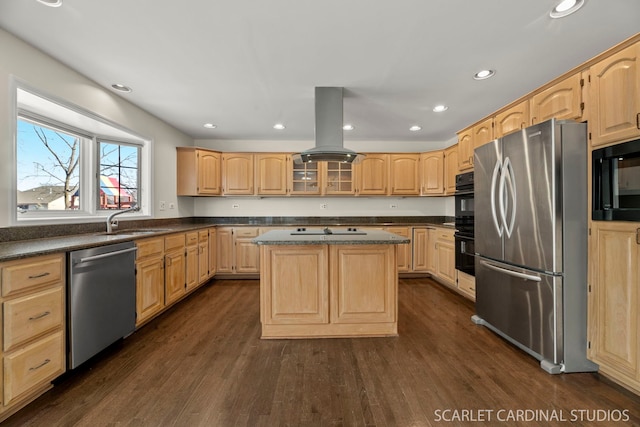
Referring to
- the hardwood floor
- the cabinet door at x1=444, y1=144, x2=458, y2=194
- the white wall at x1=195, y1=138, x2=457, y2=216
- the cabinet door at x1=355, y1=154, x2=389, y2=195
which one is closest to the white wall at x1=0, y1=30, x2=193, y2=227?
the white wall at x1=195, y1=138, x2=457, y2=216

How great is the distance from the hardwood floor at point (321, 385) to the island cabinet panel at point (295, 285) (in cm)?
23

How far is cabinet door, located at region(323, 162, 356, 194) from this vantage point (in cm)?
496

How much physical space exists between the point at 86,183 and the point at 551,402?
14.8ft

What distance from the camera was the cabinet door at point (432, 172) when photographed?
15.4ft

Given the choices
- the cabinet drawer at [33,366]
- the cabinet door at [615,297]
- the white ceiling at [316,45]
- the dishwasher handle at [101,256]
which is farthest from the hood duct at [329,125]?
the cabinet drawer at [33,366]

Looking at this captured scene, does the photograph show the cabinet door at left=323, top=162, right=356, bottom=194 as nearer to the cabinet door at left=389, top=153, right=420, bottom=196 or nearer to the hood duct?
the cabinet door at left=389, top=153, right=420, bottom=196

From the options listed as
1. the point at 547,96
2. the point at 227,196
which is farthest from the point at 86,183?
the point at 547,96

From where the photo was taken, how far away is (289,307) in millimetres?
2508

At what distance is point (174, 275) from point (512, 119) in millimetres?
3910

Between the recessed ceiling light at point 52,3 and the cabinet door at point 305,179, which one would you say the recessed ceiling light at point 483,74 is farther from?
the recessed ceiling light at point 52,3

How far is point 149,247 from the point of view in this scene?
2.77m

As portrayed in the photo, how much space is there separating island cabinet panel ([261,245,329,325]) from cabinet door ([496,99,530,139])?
2.07 m

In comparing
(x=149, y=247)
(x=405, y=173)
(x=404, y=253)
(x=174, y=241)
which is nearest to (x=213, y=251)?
(x=174, y=241)

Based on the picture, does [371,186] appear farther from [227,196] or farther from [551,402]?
[551,402]
